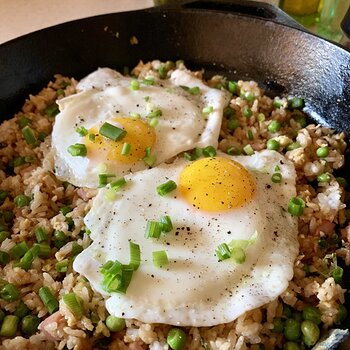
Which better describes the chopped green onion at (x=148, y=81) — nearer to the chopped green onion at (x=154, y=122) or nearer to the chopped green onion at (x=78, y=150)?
the chopped green onion at (x=154, y=122)

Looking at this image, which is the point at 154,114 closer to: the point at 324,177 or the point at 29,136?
the point at 29,136

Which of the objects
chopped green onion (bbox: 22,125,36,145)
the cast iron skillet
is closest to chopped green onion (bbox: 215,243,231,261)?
the cast iron skillet

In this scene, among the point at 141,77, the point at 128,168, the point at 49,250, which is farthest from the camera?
the point at 141,77

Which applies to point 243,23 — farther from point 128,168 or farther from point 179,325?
point 179,325

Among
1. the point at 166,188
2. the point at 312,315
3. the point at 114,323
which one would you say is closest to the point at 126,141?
the point at 166,188

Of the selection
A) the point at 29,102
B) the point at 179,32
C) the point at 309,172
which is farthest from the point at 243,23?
the point at 29,102

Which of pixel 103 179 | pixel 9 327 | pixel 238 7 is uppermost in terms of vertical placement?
pixel 238 7

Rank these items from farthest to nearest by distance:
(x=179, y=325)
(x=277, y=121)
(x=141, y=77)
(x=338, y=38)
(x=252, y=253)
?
(x=338, y=38) → (x=141, y=77) → (x=277, y=121) → (x=252, y=253) → (x=179, y=325)
